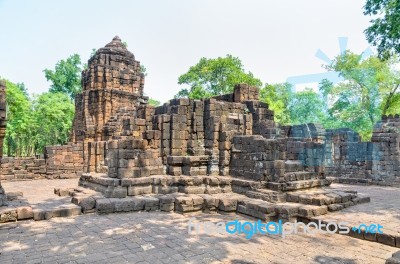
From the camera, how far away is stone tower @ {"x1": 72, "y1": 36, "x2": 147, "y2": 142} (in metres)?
18.2

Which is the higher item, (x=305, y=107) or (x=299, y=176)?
(x=305, y=107)

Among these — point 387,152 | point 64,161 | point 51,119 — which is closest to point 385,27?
point 387,152

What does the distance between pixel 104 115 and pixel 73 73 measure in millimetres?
22500

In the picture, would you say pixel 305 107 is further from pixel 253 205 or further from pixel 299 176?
pixel 253 205

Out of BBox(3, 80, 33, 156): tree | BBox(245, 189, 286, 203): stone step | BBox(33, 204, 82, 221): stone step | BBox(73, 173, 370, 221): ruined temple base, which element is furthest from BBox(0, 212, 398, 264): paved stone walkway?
BBox(3, 80, 33, 156): tree

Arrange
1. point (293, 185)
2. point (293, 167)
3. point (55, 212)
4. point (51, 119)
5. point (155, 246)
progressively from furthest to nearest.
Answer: point (51, 119), point (293, 167), point (293, 185), point (55, 212), point (155, 246)

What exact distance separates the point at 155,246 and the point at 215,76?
1081 inches

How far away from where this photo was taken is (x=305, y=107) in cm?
4653

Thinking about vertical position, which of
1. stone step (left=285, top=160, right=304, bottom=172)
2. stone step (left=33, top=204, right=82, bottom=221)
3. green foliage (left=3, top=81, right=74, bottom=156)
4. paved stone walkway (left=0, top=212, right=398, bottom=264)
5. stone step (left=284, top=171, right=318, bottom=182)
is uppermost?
green foliage (left=3, top=81, right=74, bottom=156)

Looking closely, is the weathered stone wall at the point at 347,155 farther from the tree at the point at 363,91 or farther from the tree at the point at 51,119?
the tree at the point at 51,119

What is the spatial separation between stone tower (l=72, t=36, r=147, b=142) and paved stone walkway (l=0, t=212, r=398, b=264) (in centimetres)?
1278

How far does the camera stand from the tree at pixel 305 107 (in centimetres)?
4525

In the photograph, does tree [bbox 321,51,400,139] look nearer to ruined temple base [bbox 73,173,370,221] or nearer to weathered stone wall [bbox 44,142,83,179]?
ruined temple base [bbox 73,173,370,221]

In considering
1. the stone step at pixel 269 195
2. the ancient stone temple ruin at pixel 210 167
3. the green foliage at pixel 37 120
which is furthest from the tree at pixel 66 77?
the stone step at pixel 269 195
